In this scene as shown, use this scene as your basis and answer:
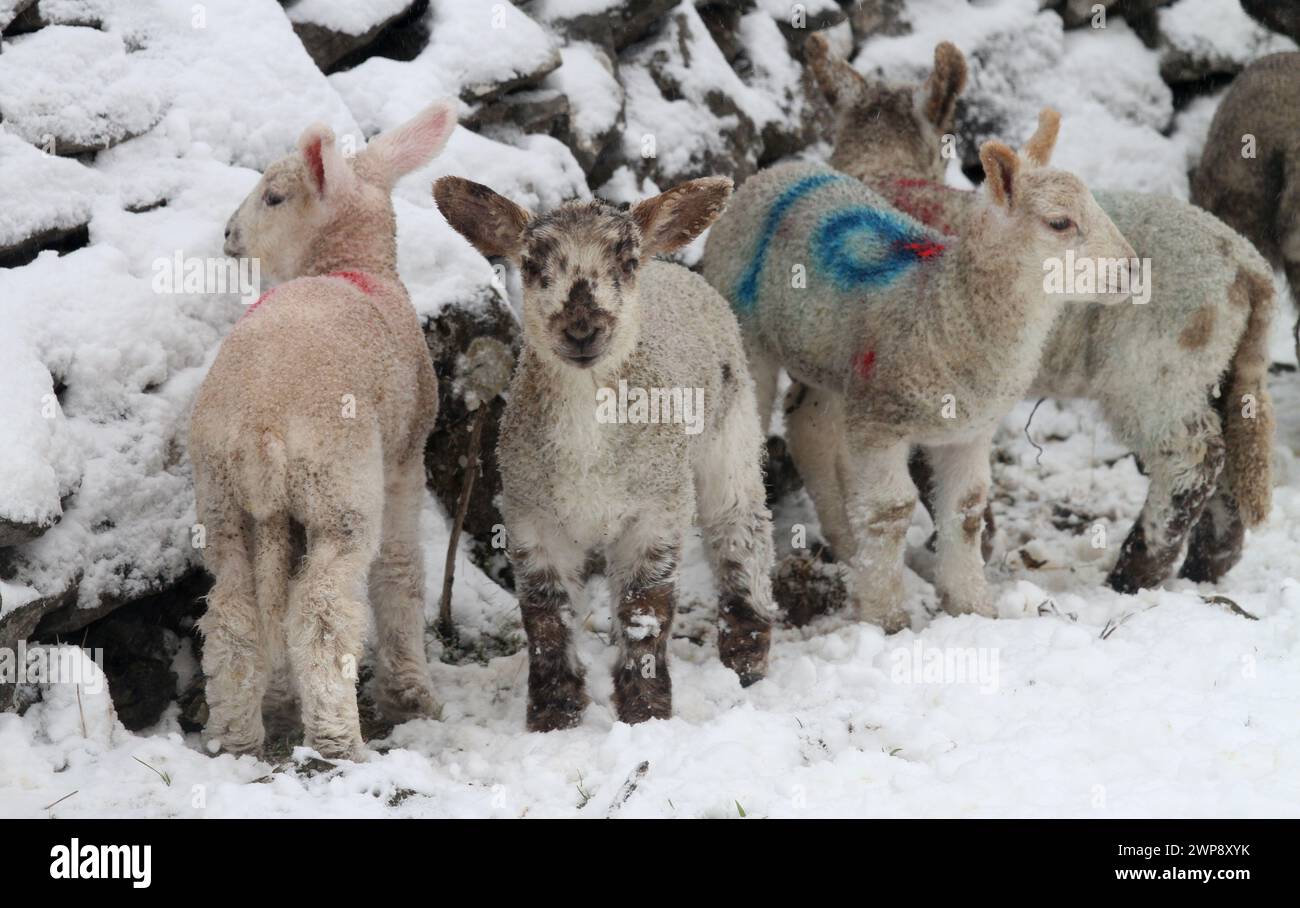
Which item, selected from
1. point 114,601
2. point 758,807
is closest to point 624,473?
point 758,807

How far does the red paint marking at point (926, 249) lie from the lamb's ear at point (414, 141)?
236cm

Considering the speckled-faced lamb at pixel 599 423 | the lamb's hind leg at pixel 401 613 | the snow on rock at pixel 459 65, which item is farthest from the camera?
the snow on rock at pixel 459 65

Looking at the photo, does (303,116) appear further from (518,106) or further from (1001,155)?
(1001,155)

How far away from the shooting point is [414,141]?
6984 millimetres

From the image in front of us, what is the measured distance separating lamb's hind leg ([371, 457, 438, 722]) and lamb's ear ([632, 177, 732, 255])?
1.42 meters

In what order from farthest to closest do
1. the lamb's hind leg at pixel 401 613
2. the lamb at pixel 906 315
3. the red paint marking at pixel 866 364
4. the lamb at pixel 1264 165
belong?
the lamb at pixel 1264 165 < the red paint marking at pixel 866 364 < the lamb at pixel 906 315 < the lamb's hind leg at pixel 401 613

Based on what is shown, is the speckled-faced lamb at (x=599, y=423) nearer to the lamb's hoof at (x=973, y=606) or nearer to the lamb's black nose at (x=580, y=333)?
the lamb's black nose at (x=580, y=333)

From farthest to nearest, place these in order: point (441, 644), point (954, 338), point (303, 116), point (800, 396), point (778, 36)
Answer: point (778, 36) → point (800, 396) → point (303, 116) → point (441, 644) → point (954, 338)

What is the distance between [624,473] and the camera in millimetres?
5711

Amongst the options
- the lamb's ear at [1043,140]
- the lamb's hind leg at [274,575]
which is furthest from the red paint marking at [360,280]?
the lamb's ear at [1043,140]

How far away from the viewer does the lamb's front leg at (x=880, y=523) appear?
272 inches

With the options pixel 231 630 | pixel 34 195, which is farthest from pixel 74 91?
pixel 231 630

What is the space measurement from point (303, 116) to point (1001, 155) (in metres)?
3.59

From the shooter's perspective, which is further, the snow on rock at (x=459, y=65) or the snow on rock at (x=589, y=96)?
the snow on rock at (x=589, y=96)
